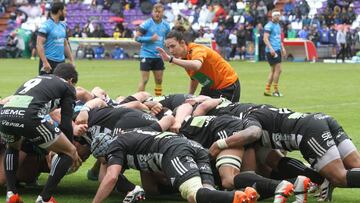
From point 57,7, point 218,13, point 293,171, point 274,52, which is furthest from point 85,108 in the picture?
point 218,13

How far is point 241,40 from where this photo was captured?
135ft

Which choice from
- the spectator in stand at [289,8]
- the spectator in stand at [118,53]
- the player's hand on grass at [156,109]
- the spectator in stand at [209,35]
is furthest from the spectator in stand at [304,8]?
the player's hand on grass at [156,109]

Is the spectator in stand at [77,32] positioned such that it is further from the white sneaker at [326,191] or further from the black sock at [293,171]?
the white sneaker at [326,191]

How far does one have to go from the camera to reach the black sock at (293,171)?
867 centimetres

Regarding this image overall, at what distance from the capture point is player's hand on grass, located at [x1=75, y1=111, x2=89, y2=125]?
881 cm

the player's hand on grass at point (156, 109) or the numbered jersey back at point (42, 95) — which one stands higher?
the numbered jersey back at point (42, 95)

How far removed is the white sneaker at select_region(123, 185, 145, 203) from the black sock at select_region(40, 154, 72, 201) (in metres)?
0.69

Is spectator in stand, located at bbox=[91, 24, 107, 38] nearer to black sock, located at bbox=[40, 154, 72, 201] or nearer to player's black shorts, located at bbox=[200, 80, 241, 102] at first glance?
player's black shorts, located at bbox=[200, 80, 241, 102]

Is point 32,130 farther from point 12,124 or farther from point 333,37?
point 333,37

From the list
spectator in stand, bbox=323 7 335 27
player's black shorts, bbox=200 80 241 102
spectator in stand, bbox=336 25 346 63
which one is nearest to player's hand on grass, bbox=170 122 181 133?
player's black shorts, bbox=200 80 241 102

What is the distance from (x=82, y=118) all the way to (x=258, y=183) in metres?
2.13

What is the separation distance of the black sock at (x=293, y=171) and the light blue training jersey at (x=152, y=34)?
967 centimetres

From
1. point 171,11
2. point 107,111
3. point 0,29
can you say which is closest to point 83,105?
point 107,111

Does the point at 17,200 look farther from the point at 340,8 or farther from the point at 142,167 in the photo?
the point at 340,8
